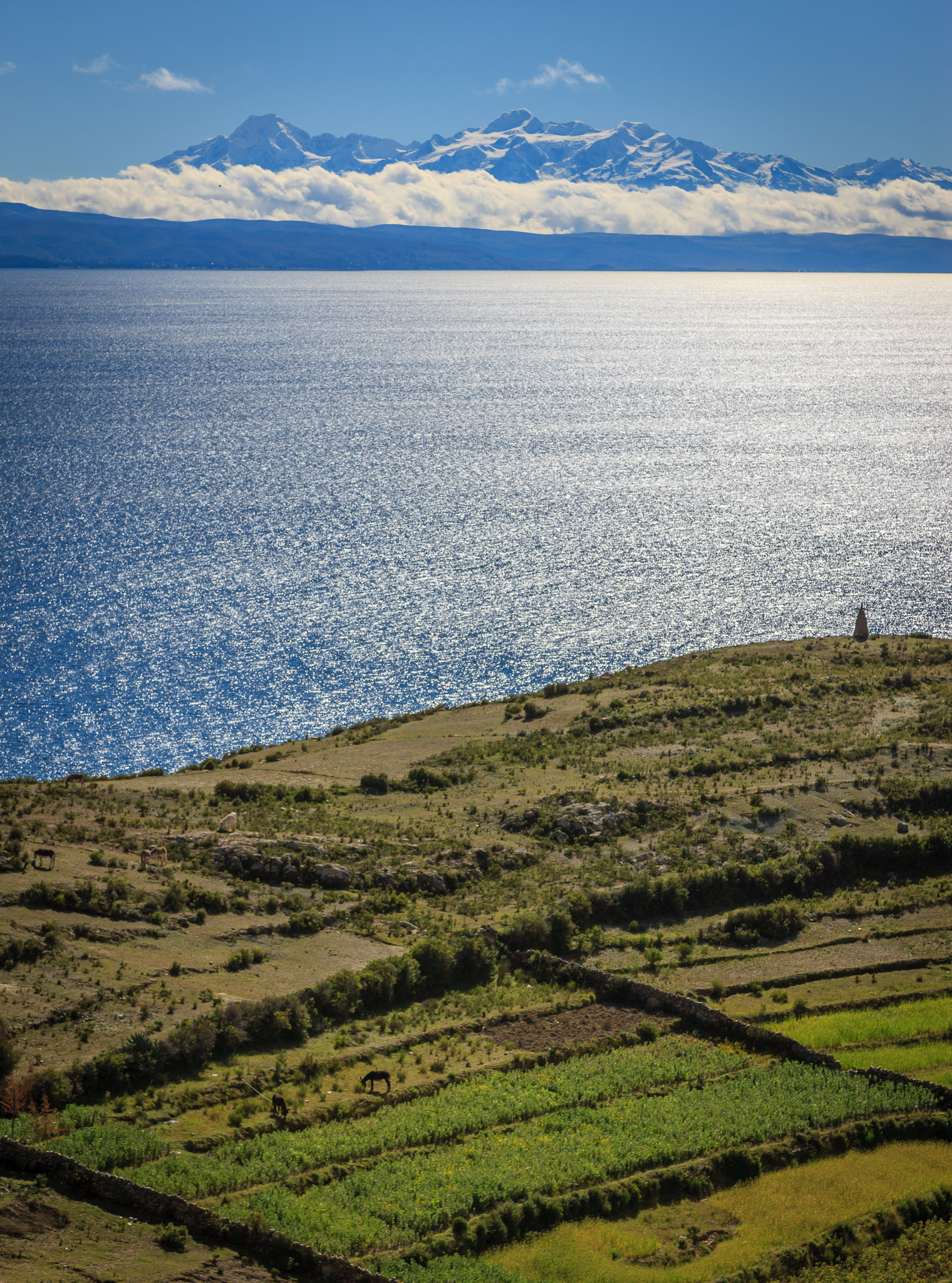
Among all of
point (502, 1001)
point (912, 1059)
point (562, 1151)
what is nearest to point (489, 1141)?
point (562, 1151)

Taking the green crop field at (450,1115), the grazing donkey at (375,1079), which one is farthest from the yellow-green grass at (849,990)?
the grazing donkey at (375,1079)

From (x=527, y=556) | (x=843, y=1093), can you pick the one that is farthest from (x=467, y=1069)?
(x=527, y=556)

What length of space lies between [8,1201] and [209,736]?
60.0 meters

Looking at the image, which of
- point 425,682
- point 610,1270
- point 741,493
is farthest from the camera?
point 741,493

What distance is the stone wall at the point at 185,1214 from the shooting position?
28203mm

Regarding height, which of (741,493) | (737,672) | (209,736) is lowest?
(209,736)

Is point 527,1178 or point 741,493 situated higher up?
point 741,493

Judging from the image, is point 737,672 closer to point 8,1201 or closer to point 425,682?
point 425,682

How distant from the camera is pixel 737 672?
291ft

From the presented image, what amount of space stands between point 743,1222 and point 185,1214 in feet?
54.8

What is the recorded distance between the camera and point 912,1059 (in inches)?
1634

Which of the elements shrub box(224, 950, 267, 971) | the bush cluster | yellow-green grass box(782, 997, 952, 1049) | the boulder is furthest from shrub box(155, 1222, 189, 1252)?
the boulder

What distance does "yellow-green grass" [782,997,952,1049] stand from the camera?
42906 mm

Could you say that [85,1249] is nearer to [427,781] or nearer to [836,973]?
[836,973]
